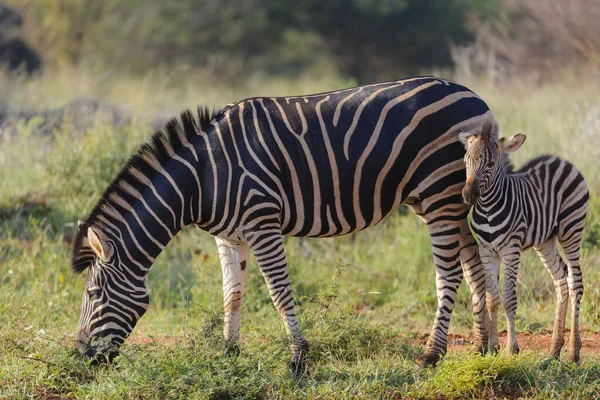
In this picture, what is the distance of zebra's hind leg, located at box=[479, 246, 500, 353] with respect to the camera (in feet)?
20.9

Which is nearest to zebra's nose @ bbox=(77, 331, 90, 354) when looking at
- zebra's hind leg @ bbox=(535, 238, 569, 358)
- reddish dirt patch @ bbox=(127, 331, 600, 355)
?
reddish dirt patch @ bbox=(127, 331, 600, 355)

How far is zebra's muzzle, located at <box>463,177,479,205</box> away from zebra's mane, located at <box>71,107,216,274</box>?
6.84ft

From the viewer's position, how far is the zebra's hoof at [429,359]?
637 centimetres

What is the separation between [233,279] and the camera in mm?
6645

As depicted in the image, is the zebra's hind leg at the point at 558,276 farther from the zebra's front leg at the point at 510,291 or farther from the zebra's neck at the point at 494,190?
the zebra's neck at the point at 494,190

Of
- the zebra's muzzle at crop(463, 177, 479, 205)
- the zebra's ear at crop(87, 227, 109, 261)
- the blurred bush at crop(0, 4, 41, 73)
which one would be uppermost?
the blurred bush at crop(0, 4, 41, 73)

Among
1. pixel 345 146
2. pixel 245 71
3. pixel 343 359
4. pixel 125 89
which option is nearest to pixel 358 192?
pixel 345 146

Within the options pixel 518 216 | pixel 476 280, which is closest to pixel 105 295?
pixel 476 280

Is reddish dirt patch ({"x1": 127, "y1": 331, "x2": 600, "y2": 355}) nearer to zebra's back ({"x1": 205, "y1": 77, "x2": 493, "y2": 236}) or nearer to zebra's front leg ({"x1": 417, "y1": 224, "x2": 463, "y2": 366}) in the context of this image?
zebra's front leg ({"x1": 417, "y1": 224, "x2": 463, "y2": 366})

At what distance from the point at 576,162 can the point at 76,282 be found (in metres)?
6.41

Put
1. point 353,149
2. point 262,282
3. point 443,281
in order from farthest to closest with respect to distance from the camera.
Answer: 1. point 262,282
2. point 443,281
3. point 353,149

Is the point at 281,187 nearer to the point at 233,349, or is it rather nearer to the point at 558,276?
the point at 233,349

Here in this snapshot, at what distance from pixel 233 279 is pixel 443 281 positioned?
1734mm

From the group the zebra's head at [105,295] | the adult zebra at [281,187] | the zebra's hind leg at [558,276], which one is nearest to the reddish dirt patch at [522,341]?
the zebra's hind leg at [558,276]
